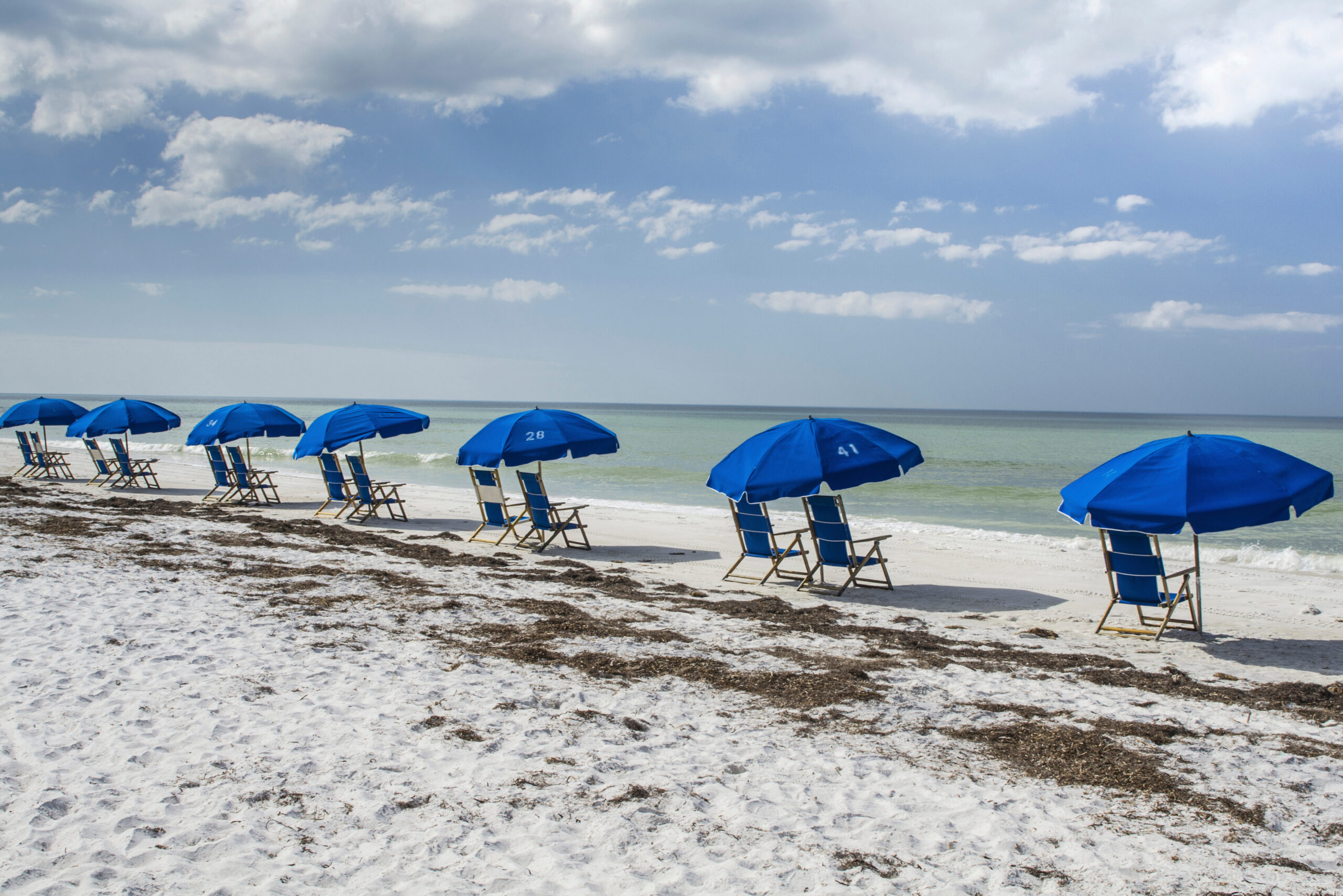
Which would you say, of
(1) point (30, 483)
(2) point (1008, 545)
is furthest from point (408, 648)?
(1) point (30, 483)

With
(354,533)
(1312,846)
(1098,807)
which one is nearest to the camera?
(1312,846)

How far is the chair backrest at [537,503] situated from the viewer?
10914 millimetres

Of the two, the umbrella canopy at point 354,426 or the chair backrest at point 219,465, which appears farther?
the chair backrest at point 219,465

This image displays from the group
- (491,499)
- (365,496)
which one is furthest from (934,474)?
(491,499)

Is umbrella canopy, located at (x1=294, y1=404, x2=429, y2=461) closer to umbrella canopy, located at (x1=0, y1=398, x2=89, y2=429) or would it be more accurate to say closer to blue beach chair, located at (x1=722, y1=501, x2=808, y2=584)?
blue beach chair, located at (x1=722, y1=501, x2=808, y2=584)

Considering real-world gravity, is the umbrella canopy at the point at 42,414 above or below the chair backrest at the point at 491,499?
above

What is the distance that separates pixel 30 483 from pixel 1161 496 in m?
20.4

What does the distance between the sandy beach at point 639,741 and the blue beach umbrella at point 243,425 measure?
6.35 metres

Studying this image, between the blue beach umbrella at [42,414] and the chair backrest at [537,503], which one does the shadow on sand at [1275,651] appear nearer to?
the chair backrest at [537,503]

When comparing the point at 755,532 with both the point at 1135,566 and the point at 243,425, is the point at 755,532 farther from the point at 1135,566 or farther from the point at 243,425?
the point at 243,425

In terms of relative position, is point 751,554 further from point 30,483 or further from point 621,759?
point 30,483

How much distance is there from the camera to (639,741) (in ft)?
13.9

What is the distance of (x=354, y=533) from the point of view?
11.8m

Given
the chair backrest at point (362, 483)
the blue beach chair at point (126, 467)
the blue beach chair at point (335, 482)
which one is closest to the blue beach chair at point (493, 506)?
the chair backrest at point (362, 483)
